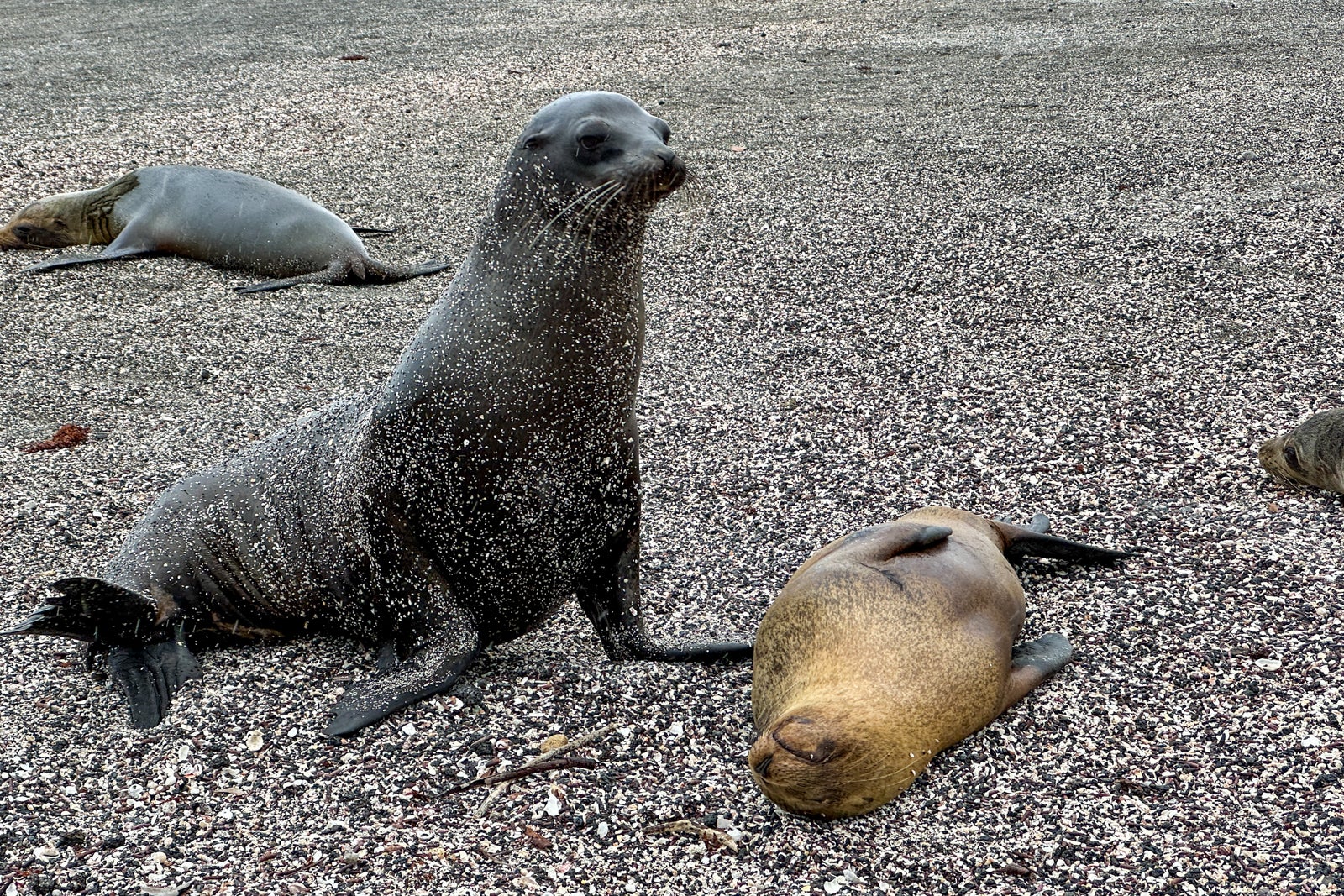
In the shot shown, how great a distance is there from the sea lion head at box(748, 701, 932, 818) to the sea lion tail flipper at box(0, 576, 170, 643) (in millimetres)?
1634

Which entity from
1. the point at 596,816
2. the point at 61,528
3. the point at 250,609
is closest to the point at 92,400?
the point at 61,528

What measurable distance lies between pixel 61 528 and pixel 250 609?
1.13m

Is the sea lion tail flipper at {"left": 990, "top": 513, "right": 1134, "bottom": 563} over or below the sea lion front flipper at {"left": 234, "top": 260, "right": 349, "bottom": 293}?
over

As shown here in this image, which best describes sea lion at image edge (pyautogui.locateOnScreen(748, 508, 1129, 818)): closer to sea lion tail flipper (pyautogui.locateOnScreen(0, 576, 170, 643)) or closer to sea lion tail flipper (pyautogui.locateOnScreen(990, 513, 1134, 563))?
sea lion tail flipper (pyautogui.locateOnScreen(990, 513, 1134, 563))

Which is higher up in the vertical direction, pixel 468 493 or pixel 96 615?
pixel 468 493

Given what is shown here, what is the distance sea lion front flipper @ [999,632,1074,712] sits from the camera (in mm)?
2959

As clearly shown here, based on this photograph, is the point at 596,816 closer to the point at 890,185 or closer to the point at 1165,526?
the point at 1165,526

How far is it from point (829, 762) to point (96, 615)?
1821 mm

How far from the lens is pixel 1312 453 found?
3.95 metres

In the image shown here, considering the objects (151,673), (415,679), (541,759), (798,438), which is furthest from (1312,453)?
(151,673)

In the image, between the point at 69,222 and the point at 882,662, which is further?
the point at 69,222

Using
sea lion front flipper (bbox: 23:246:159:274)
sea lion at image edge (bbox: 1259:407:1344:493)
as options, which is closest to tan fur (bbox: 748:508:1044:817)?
sea lion at image edge (bbox: 1259:407:1344:493)

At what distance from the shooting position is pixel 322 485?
320cm

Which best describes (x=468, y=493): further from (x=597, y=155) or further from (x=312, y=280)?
(x=312, y=280)
